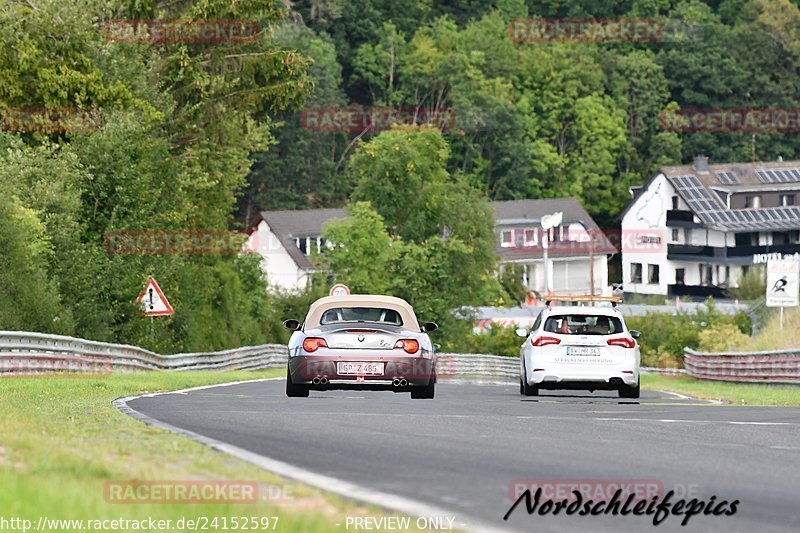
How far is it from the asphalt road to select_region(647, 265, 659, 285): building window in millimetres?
115263

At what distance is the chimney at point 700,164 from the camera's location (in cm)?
13352

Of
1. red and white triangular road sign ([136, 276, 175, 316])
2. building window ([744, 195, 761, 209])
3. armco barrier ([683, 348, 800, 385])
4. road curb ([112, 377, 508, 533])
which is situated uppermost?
building window ([744, 195, 761, 209])

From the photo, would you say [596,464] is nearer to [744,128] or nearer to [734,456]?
[734,456]

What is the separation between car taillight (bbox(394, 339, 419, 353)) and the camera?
68.7 ft

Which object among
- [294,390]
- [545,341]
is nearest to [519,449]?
[294,390]

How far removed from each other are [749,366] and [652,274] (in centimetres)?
9430

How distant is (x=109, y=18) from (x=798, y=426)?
4382 cm

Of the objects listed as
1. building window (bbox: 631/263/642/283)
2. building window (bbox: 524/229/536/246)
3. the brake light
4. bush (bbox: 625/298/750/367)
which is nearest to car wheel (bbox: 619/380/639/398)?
the brake light

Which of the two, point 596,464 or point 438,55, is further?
point 438,55

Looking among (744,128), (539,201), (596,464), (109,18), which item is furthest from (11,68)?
(744,128)

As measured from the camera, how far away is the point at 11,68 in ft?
176

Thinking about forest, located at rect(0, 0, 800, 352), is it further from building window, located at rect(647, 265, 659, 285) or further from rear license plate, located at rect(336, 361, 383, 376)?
rear license plate, located at rect(336, 361, 383, 376)

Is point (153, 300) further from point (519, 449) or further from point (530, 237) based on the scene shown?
point (530, 237)

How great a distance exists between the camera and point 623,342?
83.4ft
